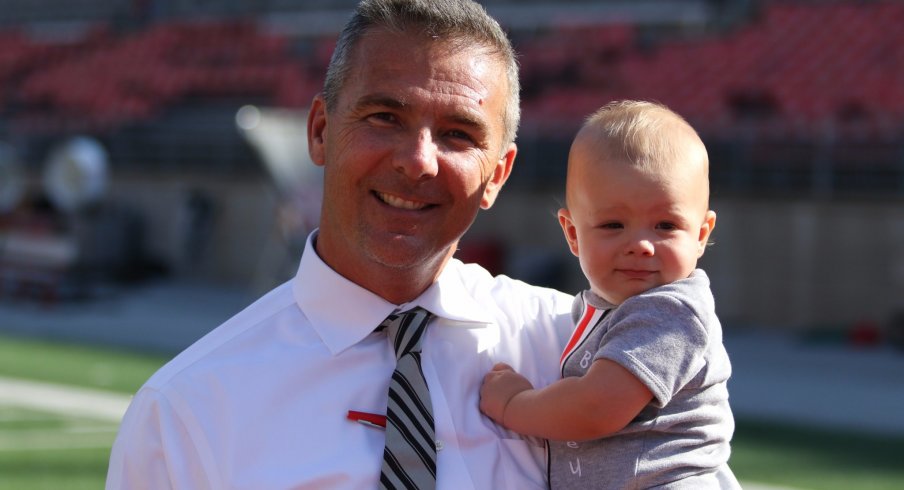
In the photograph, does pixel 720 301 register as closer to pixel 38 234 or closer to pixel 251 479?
pixel 38 234

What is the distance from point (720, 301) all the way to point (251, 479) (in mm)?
14167

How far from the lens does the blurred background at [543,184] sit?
1437cm

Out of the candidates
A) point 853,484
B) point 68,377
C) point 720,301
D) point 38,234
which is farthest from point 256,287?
point 853,484

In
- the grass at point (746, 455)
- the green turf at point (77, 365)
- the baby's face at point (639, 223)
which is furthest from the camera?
the green turf at point (77, 365)

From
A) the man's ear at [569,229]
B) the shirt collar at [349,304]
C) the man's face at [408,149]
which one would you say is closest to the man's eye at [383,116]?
the man's face at [408,149]

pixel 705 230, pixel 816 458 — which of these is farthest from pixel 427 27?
pixel 816 458

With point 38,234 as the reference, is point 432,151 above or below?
below

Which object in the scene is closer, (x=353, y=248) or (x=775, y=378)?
(x=353, y=248)

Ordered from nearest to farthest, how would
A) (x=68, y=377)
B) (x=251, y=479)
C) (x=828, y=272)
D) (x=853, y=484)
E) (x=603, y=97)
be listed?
(x=251, y=479), (x=853, y=484), (x=68, y=377), (x=828, y=272), (x=603, y=97)

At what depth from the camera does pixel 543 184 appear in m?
18.0

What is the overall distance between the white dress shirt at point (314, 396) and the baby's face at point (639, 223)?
0.32m

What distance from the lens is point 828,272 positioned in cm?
1554

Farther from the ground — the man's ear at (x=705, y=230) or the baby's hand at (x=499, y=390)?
the man's ear at (x=705, y=230)

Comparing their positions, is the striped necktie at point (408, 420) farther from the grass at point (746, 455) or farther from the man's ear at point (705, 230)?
the grass at point (746, 455)
